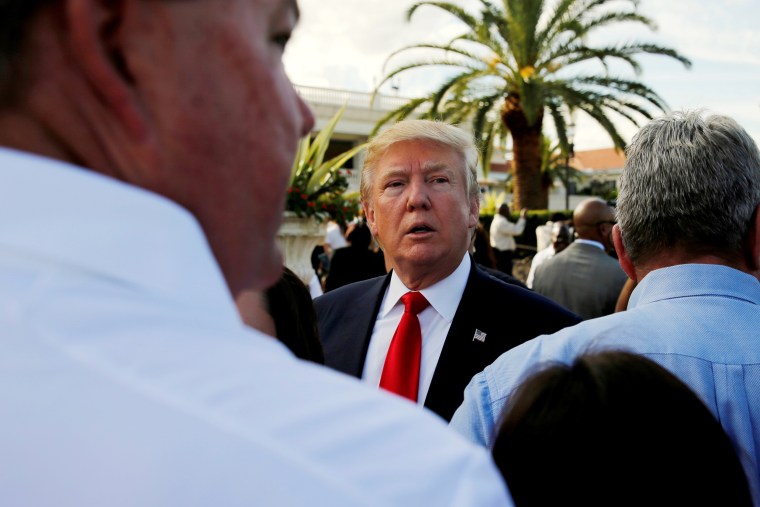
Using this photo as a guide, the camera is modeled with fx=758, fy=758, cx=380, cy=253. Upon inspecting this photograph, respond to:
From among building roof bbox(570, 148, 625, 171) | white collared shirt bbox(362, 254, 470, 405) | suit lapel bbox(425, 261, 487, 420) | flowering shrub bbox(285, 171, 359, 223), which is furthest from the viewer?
building roof bbox(570, 148, 625, 171)

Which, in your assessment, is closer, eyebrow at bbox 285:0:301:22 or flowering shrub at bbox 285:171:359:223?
eyebrow at bbox 285:0:301:22

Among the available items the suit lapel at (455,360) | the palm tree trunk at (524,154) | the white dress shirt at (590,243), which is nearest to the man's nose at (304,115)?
the suit lapel at (455,360)

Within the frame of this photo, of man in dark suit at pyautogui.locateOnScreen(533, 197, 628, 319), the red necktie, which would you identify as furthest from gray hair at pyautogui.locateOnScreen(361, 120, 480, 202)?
man in dark suit at pyautogui.locateOnScreen(533, 197, 628, 319)

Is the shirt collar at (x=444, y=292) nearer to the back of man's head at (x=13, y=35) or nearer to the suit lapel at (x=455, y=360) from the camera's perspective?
the suit lapel at (x=455, y=360)

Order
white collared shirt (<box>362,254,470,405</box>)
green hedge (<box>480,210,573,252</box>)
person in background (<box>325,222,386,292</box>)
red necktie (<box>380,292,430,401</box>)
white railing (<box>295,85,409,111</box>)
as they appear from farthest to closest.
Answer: white railing (<box>295,85,409,111</box>) < green hedge (<box>480,210,573,252</box>) < person in background (<box>325,222,386,292</box>) < white collared shirt (<box>362,254,470,405</box>) < red necktie (<box>380,292,430,401</box>)

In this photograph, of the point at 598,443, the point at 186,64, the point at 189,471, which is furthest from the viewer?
the point at 598,443

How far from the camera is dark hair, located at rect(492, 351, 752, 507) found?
1.03m

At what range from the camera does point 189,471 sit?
511mm

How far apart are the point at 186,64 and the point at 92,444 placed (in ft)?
1.05

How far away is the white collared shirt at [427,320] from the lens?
2.96m

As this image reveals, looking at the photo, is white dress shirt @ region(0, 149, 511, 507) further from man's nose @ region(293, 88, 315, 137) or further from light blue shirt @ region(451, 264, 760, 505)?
light blue shirt @ region(451, 264, 760, 505)

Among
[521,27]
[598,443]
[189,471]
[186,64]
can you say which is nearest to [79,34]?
[186,64]

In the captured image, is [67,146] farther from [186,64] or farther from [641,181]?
[641,181]

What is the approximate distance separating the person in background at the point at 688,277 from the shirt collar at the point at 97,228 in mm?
1304
